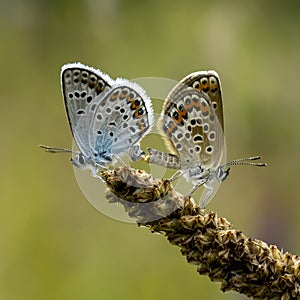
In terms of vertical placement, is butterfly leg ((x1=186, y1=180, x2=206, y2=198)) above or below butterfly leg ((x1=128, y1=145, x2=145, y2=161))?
below

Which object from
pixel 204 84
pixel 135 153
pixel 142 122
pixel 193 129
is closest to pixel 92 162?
pixel 135 153

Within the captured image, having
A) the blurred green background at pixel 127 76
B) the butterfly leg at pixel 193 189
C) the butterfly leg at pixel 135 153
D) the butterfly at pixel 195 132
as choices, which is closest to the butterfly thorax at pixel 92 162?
the butterfly leg at pixel 135 153

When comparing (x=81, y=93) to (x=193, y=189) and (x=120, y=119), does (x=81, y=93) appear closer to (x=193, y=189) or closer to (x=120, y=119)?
(x=120, y=119)

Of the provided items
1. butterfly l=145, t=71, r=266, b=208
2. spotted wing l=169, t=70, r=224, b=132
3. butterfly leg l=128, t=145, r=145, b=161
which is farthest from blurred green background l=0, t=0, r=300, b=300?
spotted wing l=169, t=70, r=224, b=132

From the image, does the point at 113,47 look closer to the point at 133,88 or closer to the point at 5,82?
the point at 5,82

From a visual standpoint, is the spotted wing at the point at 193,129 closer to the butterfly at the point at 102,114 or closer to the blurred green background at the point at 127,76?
the butterfly at the point at 102,114

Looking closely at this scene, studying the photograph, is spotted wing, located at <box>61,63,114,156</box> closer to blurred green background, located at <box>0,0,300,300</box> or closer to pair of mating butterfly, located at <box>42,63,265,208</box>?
pair of mating butterfly, located at <box>42,63,265,208</box>

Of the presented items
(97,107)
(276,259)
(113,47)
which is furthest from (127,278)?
(113,47)
